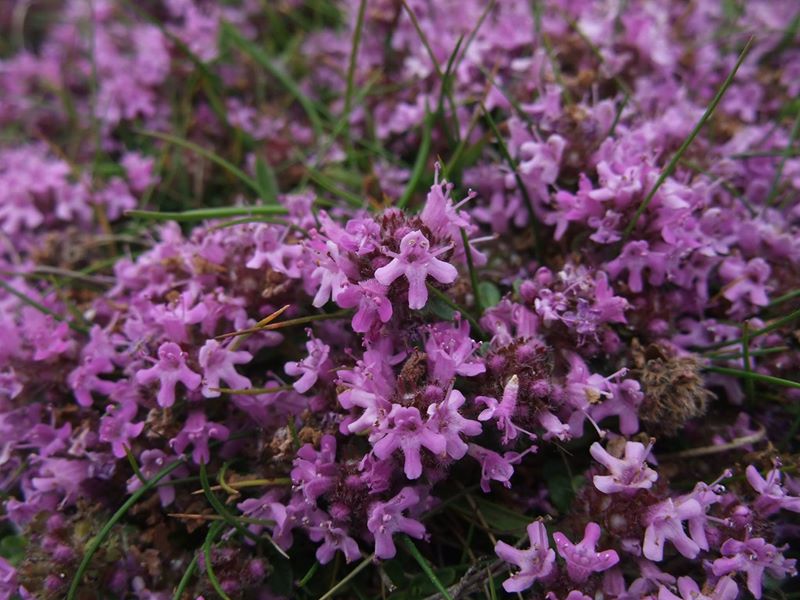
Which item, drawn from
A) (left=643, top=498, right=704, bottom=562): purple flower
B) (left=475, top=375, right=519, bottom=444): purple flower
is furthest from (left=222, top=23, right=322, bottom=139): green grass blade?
(left=643, top=498, right=704, bottom=562): purple flower

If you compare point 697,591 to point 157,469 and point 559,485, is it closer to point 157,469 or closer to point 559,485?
point 559,485

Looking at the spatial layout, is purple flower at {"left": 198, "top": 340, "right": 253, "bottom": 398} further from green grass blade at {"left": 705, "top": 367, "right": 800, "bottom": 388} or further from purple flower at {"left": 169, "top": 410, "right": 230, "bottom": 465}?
green grass blade at {"left": 705, "top": 367, "right": 800, "bottom": 388}

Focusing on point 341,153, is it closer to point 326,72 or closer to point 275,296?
point 326,72

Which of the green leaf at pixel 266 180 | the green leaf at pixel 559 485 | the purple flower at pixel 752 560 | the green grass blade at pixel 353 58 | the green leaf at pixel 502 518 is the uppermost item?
the green grass blade at pixel 353 58

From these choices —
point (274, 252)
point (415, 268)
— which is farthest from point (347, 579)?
point (274, 252)

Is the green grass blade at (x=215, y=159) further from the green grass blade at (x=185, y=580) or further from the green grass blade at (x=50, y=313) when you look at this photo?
the green grass blade at (x=185, y=580)

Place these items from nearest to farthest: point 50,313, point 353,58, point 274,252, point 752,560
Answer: point 752,560 → point 274,252 → point 50,313 → point 353,58

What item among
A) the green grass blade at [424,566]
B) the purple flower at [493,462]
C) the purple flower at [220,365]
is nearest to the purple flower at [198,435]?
the purple flower at [220,365]

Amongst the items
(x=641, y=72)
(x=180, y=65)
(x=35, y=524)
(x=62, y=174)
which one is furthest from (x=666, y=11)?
(x=35, y=524)
